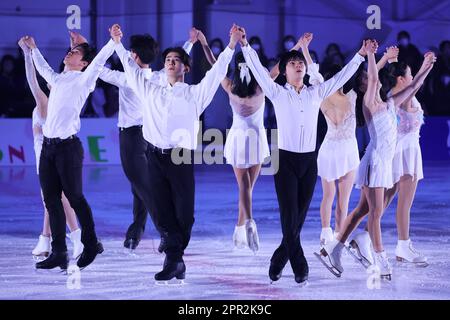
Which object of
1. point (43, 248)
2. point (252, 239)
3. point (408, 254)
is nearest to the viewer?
point (408, 254)

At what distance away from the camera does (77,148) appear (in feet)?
21.2

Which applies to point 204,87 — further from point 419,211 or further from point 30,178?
point 30,178

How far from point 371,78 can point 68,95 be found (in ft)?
6.46

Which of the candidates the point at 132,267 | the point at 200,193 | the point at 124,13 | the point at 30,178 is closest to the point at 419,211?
the point at 200,193

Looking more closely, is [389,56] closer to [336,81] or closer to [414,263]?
[336,81]

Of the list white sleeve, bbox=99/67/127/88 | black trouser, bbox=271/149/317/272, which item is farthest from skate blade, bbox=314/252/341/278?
white sleeve, bbox=99/67/127/88

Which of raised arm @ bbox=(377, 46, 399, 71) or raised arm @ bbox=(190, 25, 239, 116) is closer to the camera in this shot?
raised arm @ bbox=(190, 25, 239, 116)

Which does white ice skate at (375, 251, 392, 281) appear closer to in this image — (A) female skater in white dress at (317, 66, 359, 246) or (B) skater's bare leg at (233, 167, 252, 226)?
(A) female skater in white dress at (317, 66, 359, 246)

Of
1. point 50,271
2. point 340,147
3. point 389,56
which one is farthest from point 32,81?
point 389,56

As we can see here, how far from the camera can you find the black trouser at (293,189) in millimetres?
6008

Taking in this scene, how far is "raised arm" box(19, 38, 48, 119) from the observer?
6.71 metres

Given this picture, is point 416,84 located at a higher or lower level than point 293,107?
higher

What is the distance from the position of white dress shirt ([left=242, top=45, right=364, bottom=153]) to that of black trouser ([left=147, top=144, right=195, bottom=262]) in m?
0.62

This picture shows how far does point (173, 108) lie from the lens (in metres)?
6.14
